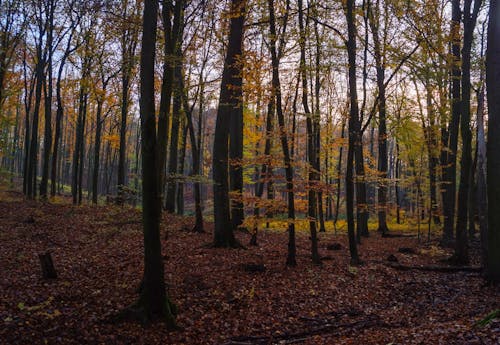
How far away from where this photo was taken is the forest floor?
6.55 m

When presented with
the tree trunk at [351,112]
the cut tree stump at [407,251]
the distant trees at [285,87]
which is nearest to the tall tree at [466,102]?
the distant trees at [285,87]

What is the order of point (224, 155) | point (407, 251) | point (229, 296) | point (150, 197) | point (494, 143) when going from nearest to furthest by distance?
point (150, 197)
point (229, 296)
point (494, 143)
point (224, 155)
point (407, 251)

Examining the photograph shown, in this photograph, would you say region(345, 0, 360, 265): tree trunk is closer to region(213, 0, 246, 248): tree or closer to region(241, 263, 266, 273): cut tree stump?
region(241, 263, 266, 273): cut tree stump

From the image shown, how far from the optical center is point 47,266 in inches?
345

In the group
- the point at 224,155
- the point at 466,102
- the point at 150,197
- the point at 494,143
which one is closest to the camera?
the point at 150,197

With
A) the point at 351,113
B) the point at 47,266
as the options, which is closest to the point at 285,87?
the point at 351,113

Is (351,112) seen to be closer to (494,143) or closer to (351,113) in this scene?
(351,113)

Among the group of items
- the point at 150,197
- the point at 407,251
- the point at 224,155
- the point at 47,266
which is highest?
the point at 224,155

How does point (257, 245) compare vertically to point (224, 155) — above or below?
below

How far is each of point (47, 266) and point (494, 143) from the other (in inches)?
439

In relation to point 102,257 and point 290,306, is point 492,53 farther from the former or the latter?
point 102,257

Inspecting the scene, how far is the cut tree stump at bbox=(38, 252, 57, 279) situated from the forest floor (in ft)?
0.53

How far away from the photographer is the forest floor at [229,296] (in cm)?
655

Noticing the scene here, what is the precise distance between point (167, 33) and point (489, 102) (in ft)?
27.1
